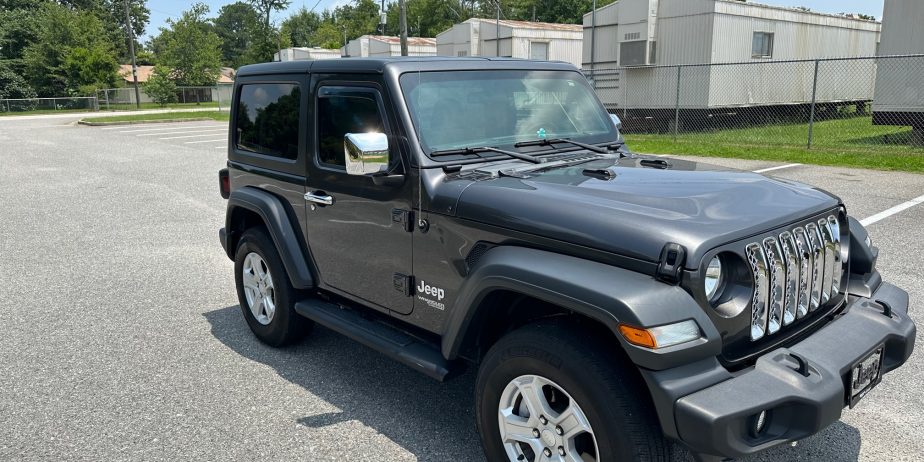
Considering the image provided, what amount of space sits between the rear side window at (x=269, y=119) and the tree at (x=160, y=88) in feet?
164

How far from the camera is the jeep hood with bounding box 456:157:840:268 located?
258 centimetres

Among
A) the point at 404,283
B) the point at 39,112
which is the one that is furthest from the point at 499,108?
the point at 39,112

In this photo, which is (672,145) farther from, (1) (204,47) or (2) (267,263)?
(1) (204,47)

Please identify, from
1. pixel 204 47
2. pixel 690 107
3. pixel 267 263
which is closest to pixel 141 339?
pixel 267 263

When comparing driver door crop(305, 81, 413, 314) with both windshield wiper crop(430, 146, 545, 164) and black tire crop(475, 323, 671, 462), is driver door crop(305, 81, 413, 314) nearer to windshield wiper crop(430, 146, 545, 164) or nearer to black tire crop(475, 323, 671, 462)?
windshield wiper crop(430, 146, 545, 164)

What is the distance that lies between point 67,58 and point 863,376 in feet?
179

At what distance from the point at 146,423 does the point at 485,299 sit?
2.09m

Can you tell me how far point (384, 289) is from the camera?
12.2 feet

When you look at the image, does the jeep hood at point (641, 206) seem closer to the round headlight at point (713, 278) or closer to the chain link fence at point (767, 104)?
the round headlight at point (713, 278)

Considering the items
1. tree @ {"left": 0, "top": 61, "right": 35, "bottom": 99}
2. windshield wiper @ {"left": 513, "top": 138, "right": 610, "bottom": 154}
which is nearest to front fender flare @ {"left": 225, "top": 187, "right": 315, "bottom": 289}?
windshield wiper @ {"left": 513, "top": 138, "right": 610, "bottom": 154}

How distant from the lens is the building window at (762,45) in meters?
20.1

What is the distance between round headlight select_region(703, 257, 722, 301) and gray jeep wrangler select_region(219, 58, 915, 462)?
1 centimetres

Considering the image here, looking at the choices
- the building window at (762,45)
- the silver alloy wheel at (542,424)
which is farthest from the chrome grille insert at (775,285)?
the building window at (762,45)

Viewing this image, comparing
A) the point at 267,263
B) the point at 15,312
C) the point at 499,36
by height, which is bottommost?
the point at 15,312
